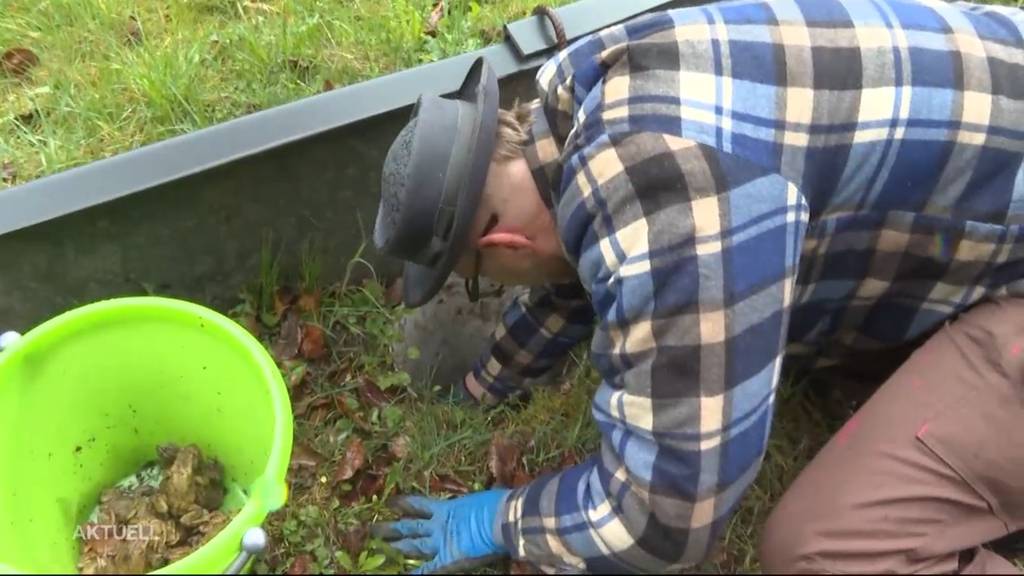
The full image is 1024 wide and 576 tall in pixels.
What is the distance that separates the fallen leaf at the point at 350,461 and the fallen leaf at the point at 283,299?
0.41 metres

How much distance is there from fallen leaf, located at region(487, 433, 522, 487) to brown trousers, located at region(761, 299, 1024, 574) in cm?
59

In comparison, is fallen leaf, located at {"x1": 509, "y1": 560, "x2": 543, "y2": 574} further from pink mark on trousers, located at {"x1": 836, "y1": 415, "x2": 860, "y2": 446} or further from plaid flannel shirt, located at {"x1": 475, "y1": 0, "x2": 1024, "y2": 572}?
pink mark on trousers, located at {"x1": 836, "y1": 415, "x2": 860, "y2": 446}

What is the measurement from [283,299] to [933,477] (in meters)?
1.54

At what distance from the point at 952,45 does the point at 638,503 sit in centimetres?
92

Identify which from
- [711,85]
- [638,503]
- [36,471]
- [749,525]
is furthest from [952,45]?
[36,471]

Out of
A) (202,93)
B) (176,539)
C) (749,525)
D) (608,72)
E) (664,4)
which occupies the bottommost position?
(749,525)

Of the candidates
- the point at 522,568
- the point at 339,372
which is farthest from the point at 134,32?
the point at 522,568

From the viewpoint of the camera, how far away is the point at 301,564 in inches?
76.2

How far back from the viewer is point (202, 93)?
243 centimetres

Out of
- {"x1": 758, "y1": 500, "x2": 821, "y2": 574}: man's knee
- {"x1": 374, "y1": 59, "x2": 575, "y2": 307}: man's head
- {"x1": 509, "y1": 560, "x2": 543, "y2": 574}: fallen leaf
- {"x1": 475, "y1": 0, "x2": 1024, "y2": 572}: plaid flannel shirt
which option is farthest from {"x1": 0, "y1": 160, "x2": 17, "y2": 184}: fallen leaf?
{"x1": 758, "y1": 500, "x2": 821, "y2": 574}: man's knee

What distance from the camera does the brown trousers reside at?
171cm

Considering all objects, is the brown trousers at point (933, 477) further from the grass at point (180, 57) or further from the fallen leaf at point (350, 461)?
the grass at point (180, 57)

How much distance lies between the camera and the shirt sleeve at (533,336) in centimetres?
211

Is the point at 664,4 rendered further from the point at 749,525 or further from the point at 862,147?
the point at 749,525
